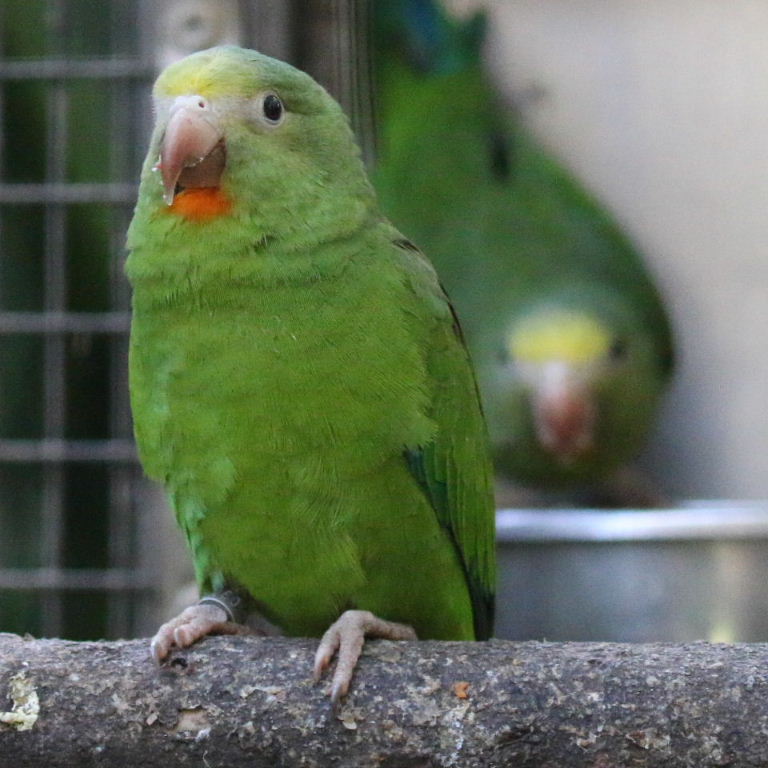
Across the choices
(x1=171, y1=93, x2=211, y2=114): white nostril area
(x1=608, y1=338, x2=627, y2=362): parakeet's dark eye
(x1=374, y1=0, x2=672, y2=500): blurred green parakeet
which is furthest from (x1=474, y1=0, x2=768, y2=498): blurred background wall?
(x1=171, y1=93, x2=211, y2=114): white nostril area

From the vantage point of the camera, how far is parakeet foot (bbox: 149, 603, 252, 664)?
4.25 feet

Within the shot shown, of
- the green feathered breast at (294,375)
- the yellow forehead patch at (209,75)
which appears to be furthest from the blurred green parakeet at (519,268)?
the yellow forehead patch at (209,75)

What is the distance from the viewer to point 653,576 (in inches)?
84.0

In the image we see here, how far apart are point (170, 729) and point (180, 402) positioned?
342 millimetres

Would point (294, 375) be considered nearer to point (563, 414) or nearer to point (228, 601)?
point (228, 601)

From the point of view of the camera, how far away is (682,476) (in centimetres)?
302

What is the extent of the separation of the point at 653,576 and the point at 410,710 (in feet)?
3.29

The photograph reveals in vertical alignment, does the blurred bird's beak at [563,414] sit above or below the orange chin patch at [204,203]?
below

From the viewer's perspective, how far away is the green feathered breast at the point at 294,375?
1.36 m

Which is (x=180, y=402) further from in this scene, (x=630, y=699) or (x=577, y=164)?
(x=577, y=164)

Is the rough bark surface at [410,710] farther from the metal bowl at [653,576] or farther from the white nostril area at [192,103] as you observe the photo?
the metal bowl at [653,576]

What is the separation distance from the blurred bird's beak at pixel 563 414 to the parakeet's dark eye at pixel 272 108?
1.16 meters

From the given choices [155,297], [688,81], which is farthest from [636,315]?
[155,297]

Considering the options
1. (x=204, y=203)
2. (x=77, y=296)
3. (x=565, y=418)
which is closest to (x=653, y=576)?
(x=565, y=418)
